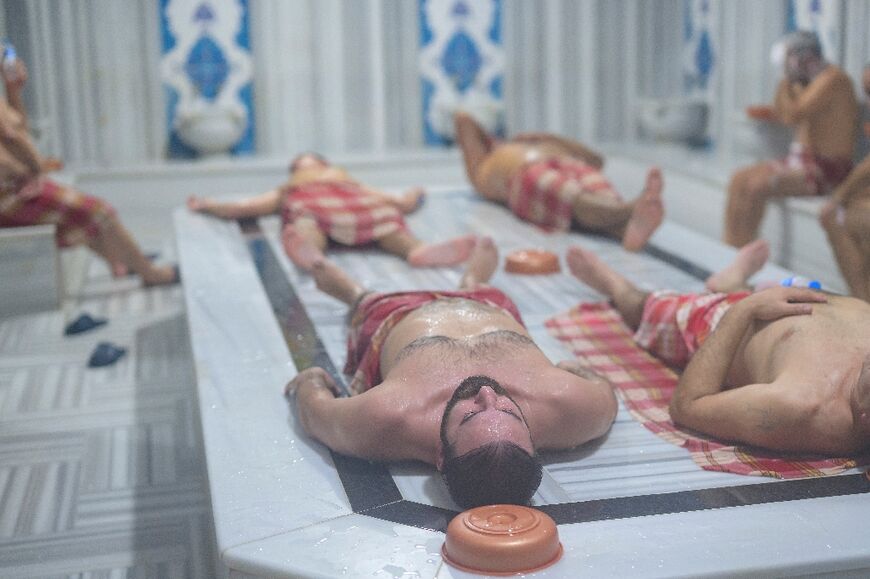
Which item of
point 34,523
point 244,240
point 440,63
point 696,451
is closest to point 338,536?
point 696,451

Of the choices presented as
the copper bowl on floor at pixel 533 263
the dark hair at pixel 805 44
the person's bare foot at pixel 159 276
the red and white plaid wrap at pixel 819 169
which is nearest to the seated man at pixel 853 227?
the red and white plaid wrap at pixel 819 169

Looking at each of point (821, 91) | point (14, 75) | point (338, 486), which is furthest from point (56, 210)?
point (821, 91)

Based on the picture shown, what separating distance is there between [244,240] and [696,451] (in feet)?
8.24

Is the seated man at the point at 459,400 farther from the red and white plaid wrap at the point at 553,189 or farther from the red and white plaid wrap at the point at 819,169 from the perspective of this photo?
the red and white plaid wrap at the point at 819,169

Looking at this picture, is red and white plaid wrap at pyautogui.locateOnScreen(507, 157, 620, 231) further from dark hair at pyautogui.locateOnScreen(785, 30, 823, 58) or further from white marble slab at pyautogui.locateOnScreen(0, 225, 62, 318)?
white marble slab at pyautogui.locateOnScreen(0, 225, 62, 318)

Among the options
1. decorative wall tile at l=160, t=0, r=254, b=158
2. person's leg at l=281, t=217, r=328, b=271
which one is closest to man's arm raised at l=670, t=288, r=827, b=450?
person's leg at l=281, t=217, r=328, b=271

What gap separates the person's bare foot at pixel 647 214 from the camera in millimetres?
3701

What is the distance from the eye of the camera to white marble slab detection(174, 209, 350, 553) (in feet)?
6.05

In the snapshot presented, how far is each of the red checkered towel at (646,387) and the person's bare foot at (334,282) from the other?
0.57 metres

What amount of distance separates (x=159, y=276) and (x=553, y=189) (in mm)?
1840

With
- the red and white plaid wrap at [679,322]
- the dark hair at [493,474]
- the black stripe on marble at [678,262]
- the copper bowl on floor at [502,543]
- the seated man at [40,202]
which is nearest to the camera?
the copper bowl on floor at [502,543]

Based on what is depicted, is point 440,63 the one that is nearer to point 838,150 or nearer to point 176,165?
point 176,165

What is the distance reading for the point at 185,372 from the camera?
3713 mm

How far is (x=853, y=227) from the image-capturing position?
3943 mm
